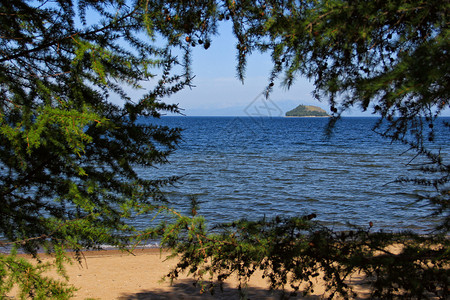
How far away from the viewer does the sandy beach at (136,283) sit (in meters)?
6.90

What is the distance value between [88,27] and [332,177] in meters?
18.4

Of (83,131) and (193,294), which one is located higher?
(83,131)

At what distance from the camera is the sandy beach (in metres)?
6.90

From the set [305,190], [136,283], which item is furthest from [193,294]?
Answer: [305,190]

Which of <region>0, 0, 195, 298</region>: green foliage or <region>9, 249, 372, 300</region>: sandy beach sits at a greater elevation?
<region>0, 0, 195, 298</region>: green foliage

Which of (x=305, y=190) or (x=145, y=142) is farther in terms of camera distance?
(x=305, y=190)

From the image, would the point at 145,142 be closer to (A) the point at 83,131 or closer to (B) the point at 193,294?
(A) the point at 83,131

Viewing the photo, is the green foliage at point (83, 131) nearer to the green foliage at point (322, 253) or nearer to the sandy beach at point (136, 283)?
the green foliage at point (322, 253)

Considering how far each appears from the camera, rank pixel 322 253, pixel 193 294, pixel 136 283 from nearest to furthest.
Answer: pixel 322 253 → pixel 193 294 → pixel 136 283

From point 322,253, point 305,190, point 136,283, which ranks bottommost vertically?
point 136,283

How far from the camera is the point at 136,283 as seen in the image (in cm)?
769

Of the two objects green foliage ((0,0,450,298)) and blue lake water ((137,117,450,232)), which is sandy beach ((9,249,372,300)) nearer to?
blue lake water ((137,117,450,232))

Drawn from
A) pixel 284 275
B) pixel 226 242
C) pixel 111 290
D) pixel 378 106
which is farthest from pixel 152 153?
pixel 111 290

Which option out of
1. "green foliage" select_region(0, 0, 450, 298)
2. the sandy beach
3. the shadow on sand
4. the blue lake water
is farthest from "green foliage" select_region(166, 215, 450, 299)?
the blue lake water
